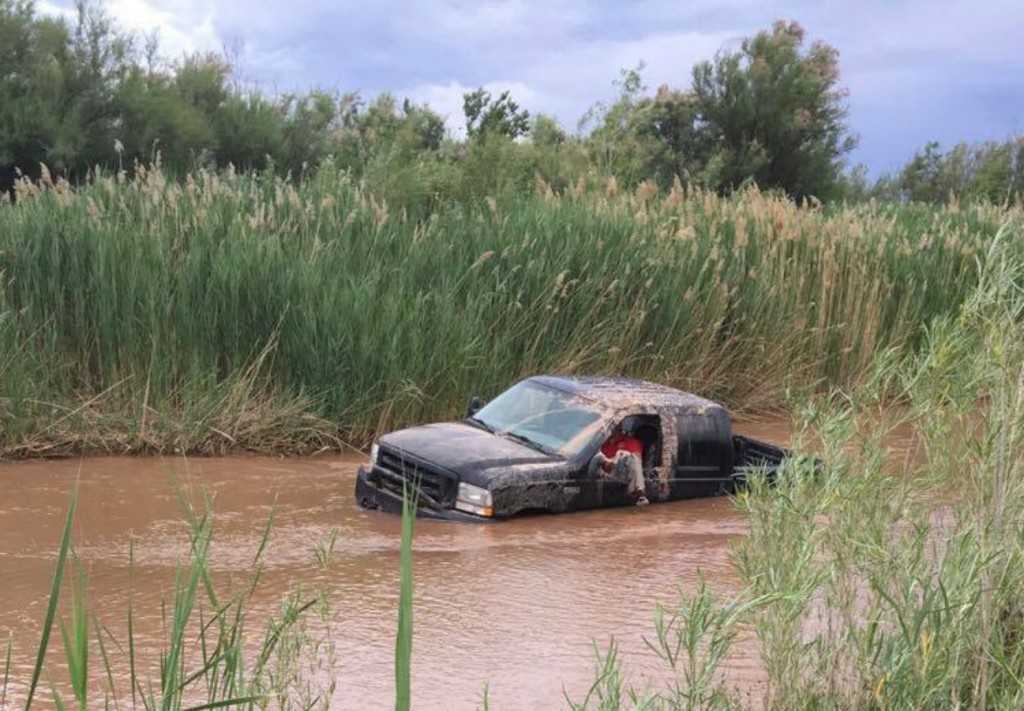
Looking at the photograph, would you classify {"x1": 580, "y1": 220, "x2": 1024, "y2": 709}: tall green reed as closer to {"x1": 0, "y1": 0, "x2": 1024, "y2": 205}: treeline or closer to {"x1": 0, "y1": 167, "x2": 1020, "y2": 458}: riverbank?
{"x1": 0, "y1": 167, "x2": 1020, "y2": 458}: riverbank

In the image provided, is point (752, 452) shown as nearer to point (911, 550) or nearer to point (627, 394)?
point (627, 394)

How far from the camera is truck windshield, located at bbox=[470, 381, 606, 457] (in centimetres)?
1091

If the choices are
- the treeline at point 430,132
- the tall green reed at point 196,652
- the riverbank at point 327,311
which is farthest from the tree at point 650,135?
the tall green reed at point 196,652

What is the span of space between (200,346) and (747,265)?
7711mm

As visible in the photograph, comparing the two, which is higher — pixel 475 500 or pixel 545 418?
pixel 545 418

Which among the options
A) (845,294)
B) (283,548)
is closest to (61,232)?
(283,548)

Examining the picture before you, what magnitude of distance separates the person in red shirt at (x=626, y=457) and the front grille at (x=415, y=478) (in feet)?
4.62

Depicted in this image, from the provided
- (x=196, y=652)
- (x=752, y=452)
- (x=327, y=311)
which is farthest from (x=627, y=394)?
(x=196, y=652)

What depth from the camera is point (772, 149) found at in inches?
1822

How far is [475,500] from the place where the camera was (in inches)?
400

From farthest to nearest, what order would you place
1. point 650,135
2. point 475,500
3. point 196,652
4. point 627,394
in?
1. point 650,135
2. point 627,394
3. point 475,500
4. point 196,652

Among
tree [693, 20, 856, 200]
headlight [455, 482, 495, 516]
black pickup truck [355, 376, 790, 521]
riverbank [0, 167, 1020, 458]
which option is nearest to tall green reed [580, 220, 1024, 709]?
headlight [455, 482, 495, 516]

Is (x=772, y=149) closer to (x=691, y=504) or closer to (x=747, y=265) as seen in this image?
(x=747, y=265)

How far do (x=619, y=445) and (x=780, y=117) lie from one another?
36917mm
